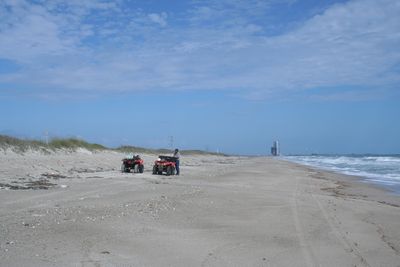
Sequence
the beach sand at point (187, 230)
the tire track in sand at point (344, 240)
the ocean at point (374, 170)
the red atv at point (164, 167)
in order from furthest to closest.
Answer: the ocean at point (374, 170) → the red atv at point (164, 167) → the tire track in sand at point (344, 240) → the beach sand at point (187, 230)

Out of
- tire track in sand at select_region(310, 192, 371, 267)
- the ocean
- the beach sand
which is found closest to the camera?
the beach sand

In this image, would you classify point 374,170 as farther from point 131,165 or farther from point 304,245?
point 304,245

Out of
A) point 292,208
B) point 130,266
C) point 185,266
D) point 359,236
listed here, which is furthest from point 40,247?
point 292,208

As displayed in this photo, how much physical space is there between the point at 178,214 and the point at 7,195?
231 inches

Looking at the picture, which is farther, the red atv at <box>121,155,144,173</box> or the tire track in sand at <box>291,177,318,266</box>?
the red atv at <box>121,155,144,173</box>

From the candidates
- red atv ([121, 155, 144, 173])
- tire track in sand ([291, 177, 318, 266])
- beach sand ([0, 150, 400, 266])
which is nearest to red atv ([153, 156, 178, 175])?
red atv ([121, 155, 144, 173])

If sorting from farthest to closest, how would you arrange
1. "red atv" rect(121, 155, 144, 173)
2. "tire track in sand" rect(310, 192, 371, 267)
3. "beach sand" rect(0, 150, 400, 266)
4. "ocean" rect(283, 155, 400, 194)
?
1. "ocean" rect(283, 155, 400, 194)
2. "red atv" rect(121, 155, 144, 173)
3. "tire track in sand" rect(310, 192, 371, 267)
4. "beach sand" rect(0, 150, 400, 266)

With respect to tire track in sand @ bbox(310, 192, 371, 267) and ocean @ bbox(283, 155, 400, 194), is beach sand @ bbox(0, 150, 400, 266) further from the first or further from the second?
ocean @ bbox(283, 155, 400, 194)

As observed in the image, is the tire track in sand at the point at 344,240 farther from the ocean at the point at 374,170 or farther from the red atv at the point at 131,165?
the red atv at the point at 131,165

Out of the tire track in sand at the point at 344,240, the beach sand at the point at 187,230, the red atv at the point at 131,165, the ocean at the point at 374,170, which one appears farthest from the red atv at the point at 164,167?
the tire track in sand at the point at 344,240

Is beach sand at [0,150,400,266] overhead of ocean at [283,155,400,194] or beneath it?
beneath

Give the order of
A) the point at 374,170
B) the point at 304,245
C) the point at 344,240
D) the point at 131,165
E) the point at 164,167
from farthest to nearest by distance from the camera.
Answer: the point at 374,170
the point at 131,165
the point at 164,167
the point at 344,240
the point at 304,245

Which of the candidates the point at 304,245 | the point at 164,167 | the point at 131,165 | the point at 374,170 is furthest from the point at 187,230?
the point at 374,170

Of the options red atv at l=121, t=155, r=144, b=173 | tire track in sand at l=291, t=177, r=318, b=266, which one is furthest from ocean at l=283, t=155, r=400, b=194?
red atv at l=121, t=155, r=144, b=173
